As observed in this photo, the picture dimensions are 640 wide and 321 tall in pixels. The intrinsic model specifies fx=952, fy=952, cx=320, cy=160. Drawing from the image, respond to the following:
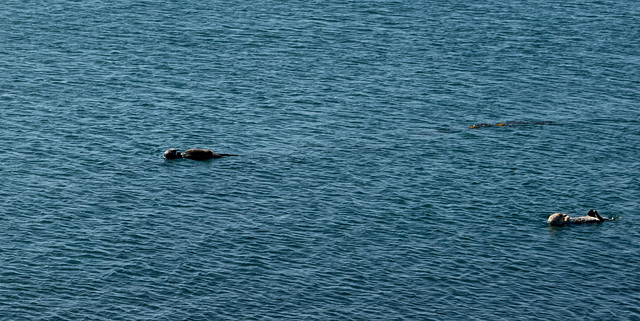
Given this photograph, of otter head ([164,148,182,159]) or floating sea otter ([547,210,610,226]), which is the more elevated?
otter head ([164,148,182,159])

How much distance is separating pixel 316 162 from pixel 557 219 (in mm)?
24652

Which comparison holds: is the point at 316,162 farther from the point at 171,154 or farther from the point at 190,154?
the point at 171,154

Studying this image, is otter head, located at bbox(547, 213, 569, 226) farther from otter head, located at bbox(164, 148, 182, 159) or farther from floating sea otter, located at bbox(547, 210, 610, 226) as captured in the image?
otter head, located at bbox(164, 148, 182, 159)

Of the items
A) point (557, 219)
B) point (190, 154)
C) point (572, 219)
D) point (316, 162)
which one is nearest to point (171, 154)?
point (190, 154)

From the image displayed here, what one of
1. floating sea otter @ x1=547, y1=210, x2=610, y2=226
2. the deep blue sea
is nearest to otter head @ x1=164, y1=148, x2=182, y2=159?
the deep blue sea

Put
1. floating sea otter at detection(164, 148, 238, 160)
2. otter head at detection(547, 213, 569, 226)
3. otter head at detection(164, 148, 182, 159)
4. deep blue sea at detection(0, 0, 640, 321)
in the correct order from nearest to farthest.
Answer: deep blue sea at detection(0, 0, 640, 321)
otter head at detection(547, 213, 569, 226)
otter head at detection(164, 148, 182, 159)
floating sea otter at detection(164, 148, 238, 160)

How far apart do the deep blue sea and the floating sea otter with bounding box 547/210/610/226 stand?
2.93 feet

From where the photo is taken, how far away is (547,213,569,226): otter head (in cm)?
7519

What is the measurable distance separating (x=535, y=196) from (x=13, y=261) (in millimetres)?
43344

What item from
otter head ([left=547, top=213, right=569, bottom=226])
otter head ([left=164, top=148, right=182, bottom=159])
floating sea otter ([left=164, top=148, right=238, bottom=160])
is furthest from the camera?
floating sea otter ([left=164, top=148, right=238, bottom=160])

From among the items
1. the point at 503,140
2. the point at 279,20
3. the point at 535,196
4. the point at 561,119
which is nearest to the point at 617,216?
the point at 535,196

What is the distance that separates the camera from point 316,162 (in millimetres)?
90125

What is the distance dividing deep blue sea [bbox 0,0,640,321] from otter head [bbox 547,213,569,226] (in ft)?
5.11

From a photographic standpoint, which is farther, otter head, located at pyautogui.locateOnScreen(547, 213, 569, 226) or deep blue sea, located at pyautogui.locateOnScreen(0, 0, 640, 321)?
otter head, located at pyautogui.locateOnScreen(547, 213, 569, 226)
